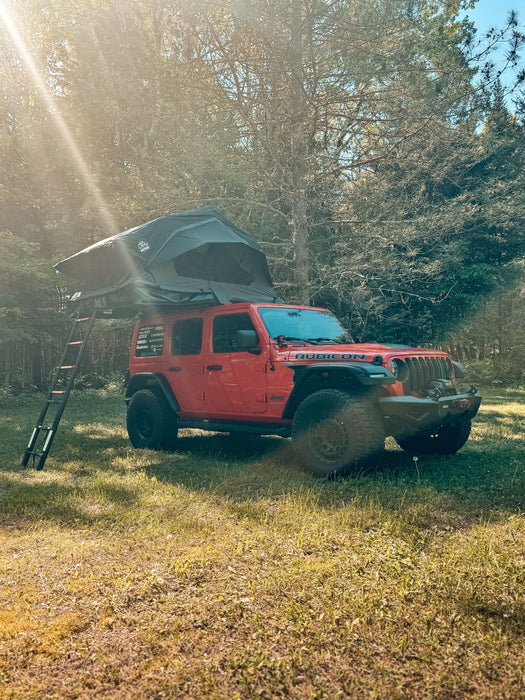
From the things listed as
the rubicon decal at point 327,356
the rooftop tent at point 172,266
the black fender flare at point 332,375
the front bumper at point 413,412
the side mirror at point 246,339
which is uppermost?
the rooftop tent at point 172,266

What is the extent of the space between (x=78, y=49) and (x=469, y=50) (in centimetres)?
952

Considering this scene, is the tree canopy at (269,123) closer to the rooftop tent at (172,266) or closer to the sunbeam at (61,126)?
the sunbeam at (61,126)

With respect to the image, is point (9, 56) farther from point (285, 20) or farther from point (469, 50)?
point (469, 50)

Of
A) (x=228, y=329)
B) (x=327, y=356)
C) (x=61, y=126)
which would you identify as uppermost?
(x=61, y=126)

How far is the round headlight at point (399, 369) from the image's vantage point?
590 cm

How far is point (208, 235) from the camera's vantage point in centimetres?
748

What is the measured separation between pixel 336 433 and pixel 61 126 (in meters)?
13.1

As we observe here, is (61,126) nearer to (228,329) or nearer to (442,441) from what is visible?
(228,329)

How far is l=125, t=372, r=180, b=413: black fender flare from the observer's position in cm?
777

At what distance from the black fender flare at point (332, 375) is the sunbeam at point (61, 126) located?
9227mm

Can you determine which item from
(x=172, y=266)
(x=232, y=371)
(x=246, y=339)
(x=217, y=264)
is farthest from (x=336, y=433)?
(x=217, y=264)

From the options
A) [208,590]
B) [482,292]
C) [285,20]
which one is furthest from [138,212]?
[482,292]

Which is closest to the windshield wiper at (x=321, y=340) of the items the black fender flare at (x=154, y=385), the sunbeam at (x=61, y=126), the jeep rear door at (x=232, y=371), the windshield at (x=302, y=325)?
the windshield at (x=302, y=325)

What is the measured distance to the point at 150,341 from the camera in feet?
27.3
